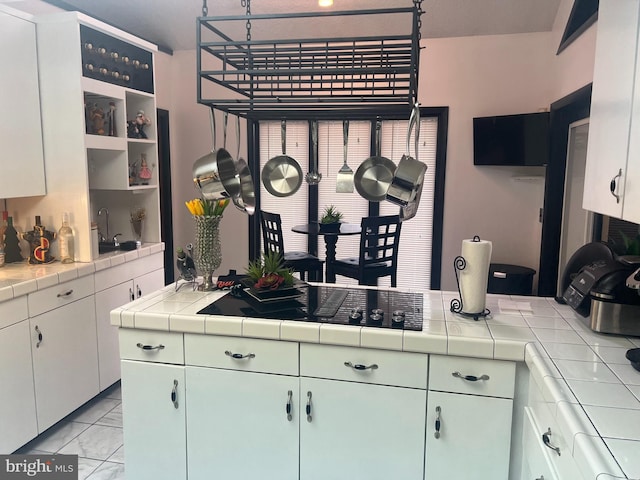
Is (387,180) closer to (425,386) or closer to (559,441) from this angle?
(425,386)

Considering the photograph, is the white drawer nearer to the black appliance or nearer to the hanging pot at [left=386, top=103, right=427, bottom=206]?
the hanging pot at [left=386, top=103, right=427, bottom=206]

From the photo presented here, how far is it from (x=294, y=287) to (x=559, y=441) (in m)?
1.24

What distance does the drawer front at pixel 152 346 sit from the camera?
201 centimetres

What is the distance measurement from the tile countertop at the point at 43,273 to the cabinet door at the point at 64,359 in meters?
0.17

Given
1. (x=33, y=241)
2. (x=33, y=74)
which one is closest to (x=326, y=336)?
(x=33, y=241)

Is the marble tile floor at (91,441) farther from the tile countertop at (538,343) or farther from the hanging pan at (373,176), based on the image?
the hanging pan at (373,176)

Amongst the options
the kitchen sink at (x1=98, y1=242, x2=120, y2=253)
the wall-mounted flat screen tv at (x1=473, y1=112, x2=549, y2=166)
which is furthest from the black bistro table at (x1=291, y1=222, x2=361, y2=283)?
the kitchen sink at (x1=98, y1=242, x2=120, y2=253)

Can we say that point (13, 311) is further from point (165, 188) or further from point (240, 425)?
point (165, 188)

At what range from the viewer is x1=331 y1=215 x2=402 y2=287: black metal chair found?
3.88 meters

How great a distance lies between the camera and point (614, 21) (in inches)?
62.8

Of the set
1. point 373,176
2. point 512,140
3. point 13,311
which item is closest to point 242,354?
point 373,176

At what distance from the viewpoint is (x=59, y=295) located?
2752 millimetres

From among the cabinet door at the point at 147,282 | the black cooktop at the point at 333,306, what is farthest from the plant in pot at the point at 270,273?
the cabinet door at the point at 147,282

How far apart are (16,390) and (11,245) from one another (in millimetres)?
966
